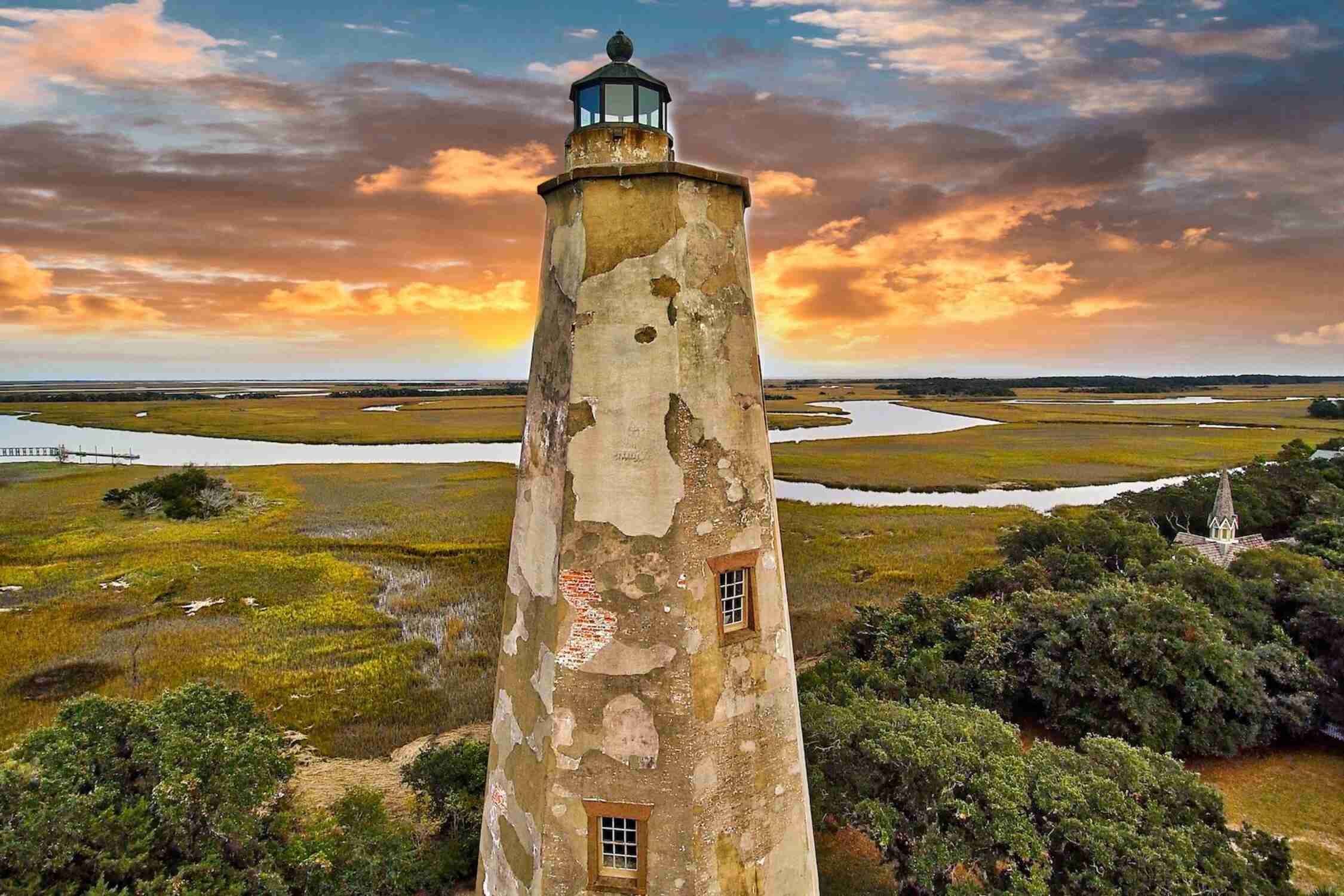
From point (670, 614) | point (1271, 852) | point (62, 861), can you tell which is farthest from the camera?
point (1271, 852)

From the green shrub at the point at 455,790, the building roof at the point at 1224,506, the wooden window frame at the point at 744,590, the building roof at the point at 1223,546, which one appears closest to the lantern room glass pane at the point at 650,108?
the wooden window frame at the point at 744,590

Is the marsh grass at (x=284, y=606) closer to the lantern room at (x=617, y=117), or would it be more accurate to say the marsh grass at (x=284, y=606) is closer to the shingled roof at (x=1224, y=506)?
the lantern room at (x=617, y=117)

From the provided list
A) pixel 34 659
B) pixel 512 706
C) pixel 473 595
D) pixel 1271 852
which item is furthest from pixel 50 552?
pixel 1271 852

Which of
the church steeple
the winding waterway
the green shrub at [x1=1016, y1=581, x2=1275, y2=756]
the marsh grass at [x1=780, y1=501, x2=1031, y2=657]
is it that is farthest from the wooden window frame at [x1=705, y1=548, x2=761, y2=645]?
the winding waterway

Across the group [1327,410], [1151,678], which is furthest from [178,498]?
[1327,410]

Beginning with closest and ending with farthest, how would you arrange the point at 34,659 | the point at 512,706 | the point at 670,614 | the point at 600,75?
the point at 670,614 < the point at 600,75 < the point at 512,706 < the point at 34,659

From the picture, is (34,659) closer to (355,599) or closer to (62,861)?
(355,599)

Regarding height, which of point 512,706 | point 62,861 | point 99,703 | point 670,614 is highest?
point 670,614
